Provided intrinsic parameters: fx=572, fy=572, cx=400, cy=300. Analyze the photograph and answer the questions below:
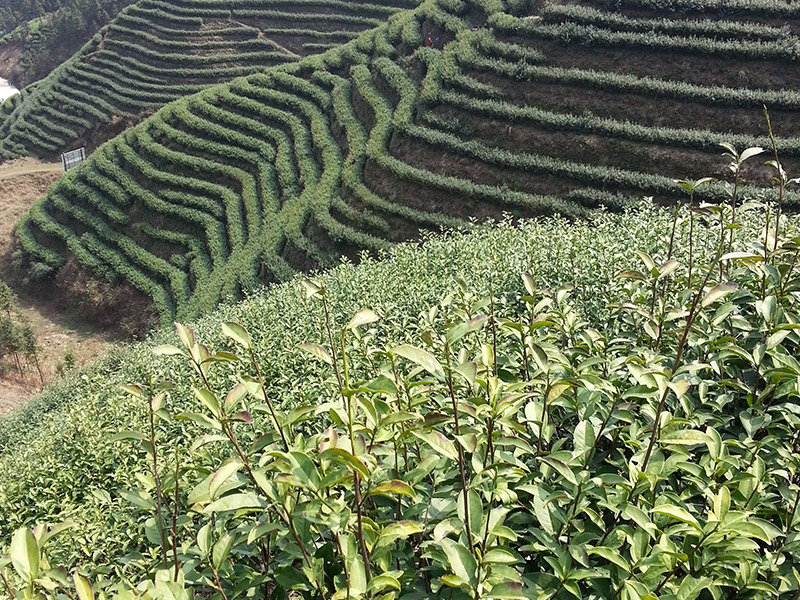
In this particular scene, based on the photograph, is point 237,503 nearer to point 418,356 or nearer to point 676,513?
point 418,356

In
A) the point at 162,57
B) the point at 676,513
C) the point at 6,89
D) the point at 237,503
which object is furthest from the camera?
the point at 6,89

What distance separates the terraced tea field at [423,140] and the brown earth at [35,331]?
2.17m

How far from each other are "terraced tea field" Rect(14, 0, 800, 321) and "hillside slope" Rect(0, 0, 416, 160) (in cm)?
1417

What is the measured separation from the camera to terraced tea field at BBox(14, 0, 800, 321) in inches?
777

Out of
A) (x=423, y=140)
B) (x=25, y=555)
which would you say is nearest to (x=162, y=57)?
(x=423, y=140)

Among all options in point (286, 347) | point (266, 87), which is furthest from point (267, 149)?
point (286, 347)

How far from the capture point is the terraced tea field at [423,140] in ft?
64.7

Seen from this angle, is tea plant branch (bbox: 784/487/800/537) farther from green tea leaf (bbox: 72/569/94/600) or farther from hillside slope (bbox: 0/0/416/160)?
hillside slope (bbox: 0/0/416/160)

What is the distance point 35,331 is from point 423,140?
20.3 m

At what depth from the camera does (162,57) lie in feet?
148

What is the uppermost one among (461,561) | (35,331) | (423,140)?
(461,561)

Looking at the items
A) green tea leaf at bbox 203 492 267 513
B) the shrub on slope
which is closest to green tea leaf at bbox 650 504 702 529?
the shrub on slope

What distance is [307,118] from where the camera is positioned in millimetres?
28359

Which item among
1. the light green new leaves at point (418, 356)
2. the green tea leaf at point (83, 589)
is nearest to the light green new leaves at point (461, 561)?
the light green new leaves at point (418, 356)
